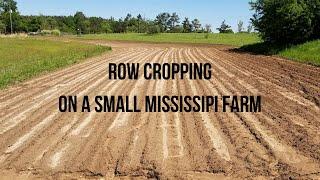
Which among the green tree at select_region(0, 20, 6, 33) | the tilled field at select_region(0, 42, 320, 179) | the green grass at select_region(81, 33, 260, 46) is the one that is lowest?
the tilled field at select_region(0, 42, 320, 179)

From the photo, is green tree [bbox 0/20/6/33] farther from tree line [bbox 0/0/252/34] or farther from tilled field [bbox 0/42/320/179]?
tilled field [bbox 0/42/320/179]

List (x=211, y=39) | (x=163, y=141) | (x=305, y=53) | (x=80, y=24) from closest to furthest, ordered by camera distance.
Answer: (x=163, y=141) → (x=305, y=53) → (x=211, y=39) → (x=80, y=24)

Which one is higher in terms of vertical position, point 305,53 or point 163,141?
point 305,53

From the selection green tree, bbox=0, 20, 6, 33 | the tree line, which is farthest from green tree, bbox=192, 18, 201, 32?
green tree, bbox=0, 20, 6, 33

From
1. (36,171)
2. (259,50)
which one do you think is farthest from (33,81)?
(259,50)

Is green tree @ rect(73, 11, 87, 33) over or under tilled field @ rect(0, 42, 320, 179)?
over

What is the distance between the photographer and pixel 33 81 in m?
19.9

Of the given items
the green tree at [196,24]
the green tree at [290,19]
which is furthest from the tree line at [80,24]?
the green tree at [290,19]

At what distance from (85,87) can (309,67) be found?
12.0m

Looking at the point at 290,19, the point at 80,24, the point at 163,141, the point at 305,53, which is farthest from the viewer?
the point at 80,24

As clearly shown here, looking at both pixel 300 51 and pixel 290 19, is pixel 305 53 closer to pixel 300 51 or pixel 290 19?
pixel 300 51

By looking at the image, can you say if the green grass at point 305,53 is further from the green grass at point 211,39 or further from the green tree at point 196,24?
the green tree at point 196,24

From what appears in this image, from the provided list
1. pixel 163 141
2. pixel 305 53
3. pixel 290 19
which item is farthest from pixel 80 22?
pixel 163 141

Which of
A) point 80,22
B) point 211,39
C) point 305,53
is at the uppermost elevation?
point 80,22
